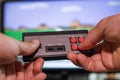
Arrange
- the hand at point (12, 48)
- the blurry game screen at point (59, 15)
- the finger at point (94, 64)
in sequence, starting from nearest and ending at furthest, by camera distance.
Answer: the hand at point (12, 48) < the finger at point (94, 64) < the blurry game screen at point (59, 15)

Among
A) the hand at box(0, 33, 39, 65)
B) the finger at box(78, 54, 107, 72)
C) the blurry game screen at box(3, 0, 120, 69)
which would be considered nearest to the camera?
the hand at box(0, 33, 39, 65)

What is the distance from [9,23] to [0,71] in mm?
626

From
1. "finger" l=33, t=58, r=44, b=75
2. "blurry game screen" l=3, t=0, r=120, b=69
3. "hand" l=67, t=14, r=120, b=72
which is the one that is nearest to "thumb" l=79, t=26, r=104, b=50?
"hand" l=67, t=14, r=120, b=72

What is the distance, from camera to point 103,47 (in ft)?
2.75

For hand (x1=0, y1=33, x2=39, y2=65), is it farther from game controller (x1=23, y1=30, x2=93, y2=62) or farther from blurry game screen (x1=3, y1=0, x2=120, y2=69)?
blurry game screen (x1=3, y1=0, x2=120, y2=69)

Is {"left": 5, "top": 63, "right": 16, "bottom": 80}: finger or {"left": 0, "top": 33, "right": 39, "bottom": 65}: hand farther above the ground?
{"left": 0, "top": 33, "right": 39, "bottom": 65}: hand

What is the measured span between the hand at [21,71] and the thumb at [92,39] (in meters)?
0.12

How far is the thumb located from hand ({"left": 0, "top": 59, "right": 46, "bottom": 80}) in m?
0.12

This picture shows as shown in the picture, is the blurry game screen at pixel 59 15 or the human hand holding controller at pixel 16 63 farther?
the blurry game screen at pixel 59 15

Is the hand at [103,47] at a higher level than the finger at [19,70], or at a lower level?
higher

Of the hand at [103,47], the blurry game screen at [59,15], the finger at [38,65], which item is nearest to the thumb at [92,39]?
the hand at [103,47]

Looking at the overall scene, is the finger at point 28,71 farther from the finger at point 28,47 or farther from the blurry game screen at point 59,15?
the blurry game screen at point 59,15

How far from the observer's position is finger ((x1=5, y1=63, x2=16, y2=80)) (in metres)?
0.80

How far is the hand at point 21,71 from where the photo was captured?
778 millimetres
